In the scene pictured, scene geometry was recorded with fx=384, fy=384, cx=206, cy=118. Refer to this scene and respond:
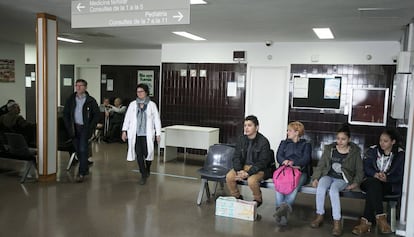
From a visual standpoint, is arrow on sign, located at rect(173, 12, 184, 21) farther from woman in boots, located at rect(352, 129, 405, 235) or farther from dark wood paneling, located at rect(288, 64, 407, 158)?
dark wood paneling, located at rect(288, 64, 407, 158)

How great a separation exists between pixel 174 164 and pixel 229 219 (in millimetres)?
3195

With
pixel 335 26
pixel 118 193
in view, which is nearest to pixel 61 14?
pixel 118 193

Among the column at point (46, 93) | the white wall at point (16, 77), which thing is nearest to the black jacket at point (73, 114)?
the column at point (46, 93)

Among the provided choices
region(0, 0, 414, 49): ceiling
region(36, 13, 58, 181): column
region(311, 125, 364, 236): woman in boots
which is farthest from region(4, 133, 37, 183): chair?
region(311, 125, 364, 236): woman in boots

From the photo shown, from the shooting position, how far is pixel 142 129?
18.7ft

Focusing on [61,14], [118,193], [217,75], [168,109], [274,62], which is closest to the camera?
[118,193]

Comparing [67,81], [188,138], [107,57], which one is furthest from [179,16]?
[67,81]

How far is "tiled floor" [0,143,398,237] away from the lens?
3873mm

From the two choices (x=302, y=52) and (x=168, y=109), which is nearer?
(x=302, y=52)

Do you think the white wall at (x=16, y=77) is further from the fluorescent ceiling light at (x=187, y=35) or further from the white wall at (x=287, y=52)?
the fluorescent ceiling light at (x=187, y=35)

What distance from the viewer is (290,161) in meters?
4.43

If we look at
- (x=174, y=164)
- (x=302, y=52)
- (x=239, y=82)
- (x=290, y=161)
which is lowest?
(x=174, y=164)

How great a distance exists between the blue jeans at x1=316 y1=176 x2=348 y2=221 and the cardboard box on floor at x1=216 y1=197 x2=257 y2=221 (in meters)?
0.70

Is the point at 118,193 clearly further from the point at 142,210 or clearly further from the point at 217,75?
the point at 217,75
